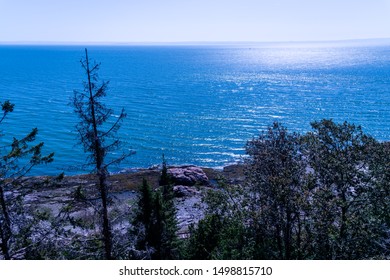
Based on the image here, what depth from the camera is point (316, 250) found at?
1883 centimetres

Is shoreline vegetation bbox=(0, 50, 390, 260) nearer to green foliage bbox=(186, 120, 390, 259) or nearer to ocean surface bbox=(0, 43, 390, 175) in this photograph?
green foliage bbox=(186, 120, 390, 259)

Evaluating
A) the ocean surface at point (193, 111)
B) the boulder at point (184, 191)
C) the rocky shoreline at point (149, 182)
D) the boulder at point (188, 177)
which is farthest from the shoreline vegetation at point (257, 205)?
the ocean surface at point (193, 111)

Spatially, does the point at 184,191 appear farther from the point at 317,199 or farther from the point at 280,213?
the point at 317,199

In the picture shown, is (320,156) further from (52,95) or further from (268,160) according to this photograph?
(52,95)

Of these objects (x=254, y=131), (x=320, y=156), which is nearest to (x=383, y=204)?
(x=320, y=156)

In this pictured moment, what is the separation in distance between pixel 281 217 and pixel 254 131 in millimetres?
52135

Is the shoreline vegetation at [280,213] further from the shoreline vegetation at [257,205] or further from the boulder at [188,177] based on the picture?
the boulder at [188,177]

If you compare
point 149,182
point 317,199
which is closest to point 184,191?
point 149,182

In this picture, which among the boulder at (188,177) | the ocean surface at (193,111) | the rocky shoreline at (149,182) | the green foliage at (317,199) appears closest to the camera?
the green foliage at (317,199)

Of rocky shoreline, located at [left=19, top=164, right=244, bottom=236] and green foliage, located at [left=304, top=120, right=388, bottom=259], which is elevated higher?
green foliage, located at [left=304, top=120, right=388, bottom=259]

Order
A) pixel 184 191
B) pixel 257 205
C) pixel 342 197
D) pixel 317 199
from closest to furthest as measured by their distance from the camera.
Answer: pixel 317 199
pixel 342 197
pixel 257 205
pixel 184 191

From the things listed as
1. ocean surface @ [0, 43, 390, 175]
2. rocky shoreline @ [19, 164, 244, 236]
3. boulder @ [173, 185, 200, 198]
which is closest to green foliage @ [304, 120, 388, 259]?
rocky shoreline @ [19, 164, 244, 236]

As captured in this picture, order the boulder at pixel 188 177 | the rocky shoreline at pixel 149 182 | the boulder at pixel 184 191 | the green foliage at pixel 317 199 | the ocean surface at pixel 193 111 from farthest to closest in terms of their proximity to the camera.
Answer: the ocean surface at pixel 193 111 < the boulder at pixel 188 177 < the boulder at pixel 184 191 < the rocky shoreline at pixel 149 182 < the green foliage at pixel 317 199

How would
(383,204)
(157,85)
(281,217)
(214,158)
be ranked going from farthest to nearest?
1. (157,85)
2. (214,158)
3. (281,217)
4. (383,204)
